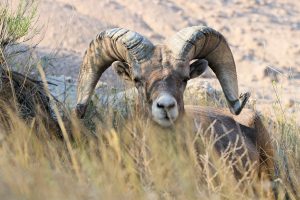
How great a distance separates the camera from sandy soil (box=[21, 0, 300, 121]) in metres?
19.8

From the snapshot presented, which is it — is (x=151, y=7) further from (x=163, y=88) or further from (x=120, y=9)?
(x=163, y=88)

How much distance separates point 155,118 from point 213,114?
2096mm

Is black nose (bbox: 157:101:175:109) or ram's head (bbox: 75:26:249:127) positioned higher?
ram's head (bbox: 75:26:249:127)

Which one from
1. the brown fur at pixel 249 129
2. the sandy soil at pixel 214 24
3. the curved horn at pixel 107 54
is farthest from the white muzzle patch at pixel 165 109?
the sandy soil at pixel 214 24

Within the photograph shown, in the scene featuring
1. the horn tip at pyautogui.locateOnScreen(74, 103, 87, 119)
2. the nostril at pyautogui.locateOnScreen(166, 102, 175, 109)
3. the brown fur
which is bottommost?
the brown fur

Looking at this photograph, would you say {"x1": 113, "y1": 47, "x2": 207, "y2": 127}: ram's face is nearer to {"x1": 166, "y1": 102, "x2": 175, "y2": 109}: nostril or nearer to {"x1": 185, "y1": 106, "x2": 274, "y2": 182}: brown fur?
{"x1": 166, "y1": 102, "x2": 175, "y2": 109}: nostril

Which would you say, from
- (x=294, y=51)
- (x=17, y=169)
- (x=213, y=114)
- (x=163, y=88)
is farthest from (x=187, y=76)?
(x=294, y=51)

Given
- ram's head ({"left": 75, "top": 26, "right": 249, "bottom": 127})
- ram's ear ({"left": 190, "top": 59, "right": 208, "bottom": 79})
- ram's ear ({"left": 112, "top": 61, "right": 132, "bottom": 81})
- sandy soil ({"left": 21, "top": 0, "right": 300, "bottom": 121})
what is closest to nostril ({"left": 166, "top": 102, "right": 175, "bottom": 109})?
ram's head ({"left": 75, "top": 26, "right": 249, "bottom": 127})

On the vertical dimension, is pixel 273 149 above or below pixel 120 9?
below

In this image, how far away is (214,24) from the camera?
22656mm

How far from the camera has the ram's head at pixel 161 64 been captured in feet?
23.4

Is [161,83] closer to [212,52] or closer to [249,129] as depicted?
[212,52]

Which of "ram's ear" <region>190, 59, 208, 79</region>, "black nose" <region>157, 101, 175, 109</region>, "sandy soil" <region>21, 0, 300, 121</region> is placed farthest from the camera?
"sandy soil" <region>21, 0, 300, 121</region>

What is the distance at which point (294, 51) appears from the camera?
69.9 ft
